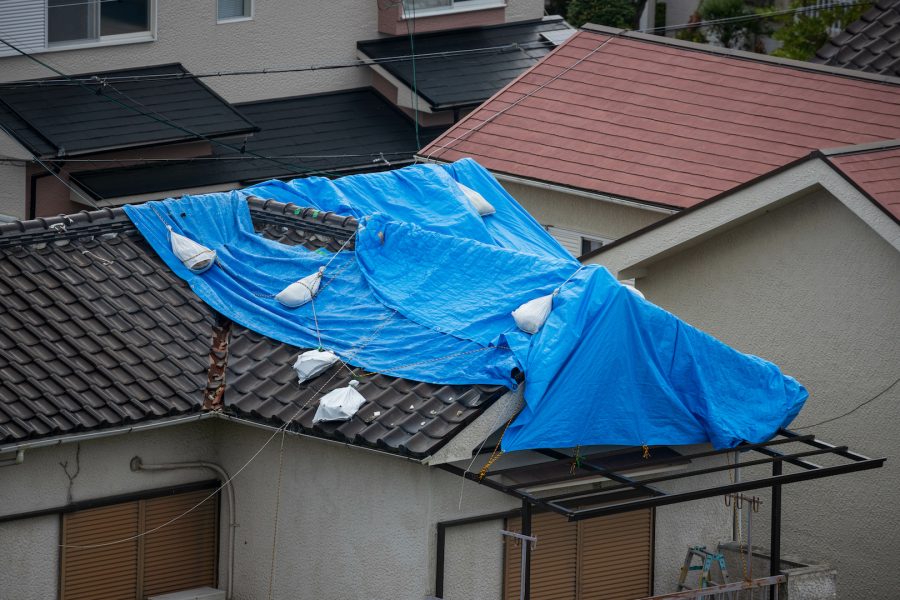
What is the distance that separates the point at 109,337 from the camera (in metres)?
13.1

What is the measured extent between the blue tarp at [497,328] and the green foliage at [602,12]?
24.0 meters

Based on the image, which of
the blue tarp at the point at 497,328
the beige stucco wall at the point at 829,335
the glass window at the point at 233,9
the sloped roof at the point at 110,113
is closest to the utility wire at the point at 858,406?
the beige stucco wall at the point at 829,335

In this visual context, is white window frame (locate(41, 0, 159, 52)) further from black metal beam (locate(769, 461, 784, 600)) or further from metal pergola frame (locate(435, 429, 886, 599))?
black metal beam (locate(769, 461, 784, 600))

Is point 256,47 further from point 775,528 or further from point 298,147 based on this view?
point 775,528

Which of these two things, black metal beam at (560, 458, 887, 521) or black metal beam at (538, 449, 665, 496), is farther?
black metal beam at (538, 449, 665, 496)

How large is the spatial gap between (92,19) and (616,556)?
52.6 ft

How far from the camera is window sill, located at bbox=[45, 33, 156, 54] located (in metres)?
24.8

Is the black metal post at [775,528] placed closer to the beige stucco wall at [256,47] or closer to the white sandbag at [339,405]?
the white sandbag at [339,405]

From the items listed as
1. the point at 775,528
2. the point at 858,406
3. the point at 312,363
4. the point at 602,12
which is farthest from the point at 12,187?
the point at 602,12

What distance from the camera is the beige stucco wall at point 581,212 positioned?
1930cm

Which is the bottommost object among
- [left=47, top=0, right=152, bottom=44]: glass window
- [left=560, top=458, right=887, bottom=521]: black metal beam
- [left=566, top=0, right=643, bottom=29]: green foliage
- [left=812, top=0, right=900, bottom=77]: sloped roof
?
[left=560, top=458, right=887, bottom=521]: black metal beam

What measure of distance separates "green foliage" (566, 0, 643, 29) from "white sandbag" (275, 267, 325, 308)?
26019mm

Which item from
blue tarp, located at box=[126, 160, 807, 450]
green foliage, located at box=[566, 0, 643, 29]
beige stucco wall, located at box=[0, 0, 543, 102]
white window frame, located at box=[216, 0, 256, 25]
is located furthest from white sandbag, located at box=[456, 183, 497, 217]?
green foliage, located at box=[566, 0, 643, 29]

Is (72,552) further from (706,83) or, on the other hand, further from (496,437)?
(706,83)
